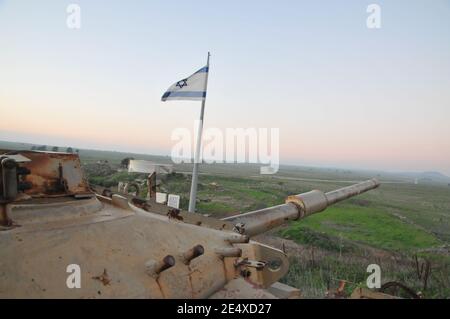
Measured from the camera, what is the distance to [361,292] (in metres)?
3.90

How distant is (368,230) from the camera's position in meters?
22.6

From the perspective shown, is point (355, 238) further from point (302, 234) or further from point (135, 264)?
point (135, 264)

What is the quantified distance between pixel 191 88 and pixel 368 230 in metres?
14.8

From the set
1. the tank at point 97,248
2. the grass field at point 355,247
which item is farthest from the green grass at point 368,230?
the tank at point 97,248

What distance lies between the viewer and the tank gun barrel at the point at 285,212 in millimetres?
6078

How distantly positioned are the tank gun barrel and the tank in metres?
1.25

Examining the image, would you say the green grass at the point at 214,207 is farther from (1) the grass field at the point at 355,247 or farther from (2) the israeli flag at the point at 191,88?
(2) the israeli flag at the point at 191,88

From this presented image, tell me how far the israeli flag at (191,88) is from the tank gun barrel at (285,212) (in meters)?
6.19

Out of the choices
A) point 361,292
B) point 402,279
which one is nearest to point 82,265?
point 361,292

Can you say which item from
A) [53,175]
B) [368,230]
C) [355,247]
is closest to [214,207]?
[368,230]

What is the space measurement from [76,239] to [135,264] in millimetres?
553

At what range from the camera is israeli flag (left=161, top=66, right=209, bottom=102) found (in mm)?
13188

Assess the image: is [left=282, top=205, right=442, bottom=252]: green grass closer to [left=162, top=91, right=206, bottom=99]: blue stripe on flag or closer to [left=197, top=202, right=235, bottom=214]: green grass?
[left=197, top=202, right=235, bottom=214]: green grass

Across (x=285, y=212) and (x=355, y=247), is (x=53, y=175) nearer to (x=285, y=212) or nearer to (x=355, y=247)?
(x=285, y=212)
